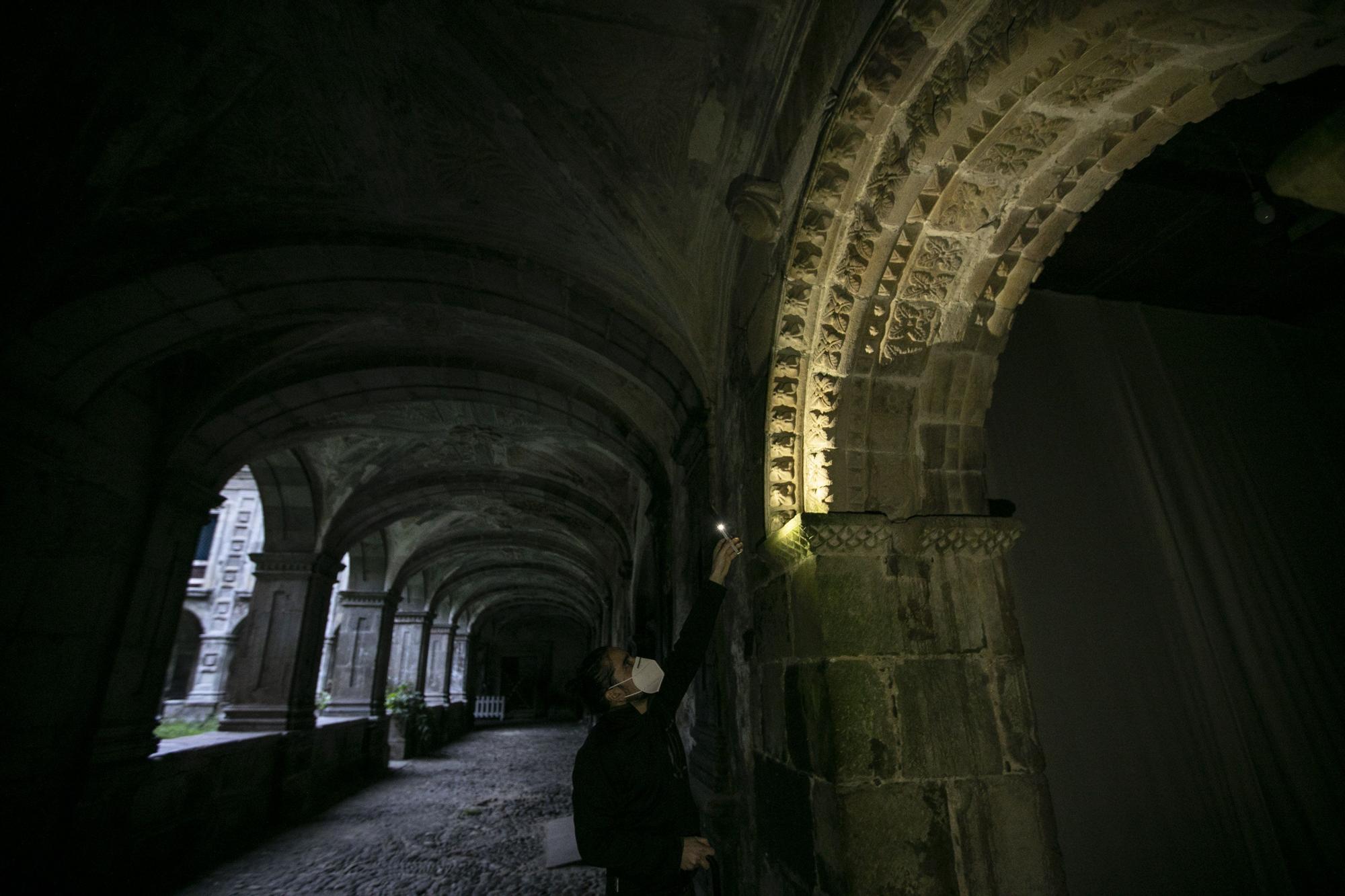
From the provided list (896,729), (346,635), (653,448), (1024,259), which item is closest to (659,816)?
(896,729)

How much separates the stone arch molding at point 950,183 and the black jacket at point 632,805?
36.4 inches

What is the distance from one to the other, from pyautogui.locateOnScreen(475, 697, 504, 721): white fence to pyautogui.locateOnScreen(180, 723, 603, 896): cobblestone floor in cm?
1398

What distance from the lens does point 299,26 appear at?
2703 mm

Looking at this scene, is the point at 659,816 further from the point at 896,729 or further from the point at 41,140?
the point at 41,140

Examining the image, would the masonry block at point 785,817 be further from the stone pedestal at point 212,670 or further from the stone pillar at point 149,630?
the stone pedestal at point 212,670

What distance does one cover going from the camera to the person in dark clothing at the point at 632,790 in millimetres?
1926

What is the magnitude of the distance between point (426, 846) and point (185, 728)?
9.93m

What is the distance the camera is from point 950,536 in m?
2.20

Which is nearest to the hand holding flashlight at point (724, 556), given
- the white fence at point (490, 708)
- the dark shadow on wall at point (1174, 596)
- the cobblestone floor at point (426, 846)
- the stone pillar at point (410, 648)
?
the dark shadow on wall at point (1174, 596)

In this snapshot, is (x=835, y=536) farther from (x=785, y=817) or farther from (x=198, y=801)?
(x=198, y=801)

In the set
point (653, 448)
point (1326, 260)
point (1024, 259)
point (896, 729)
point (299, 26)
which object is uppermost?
point (299, 26)

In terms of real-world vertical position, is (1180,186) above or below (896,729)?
above

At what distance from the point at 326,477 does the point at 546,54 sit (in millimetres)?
6673

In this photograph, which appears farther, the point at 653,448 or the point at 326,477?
the point at 326,477
